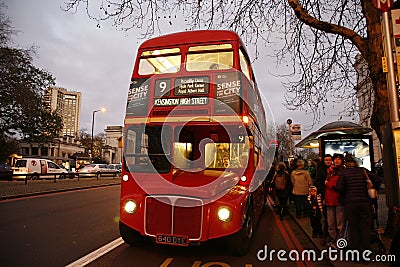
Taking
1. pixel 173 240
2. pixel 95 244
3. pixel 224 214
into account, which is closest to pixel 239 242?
pixel 224 214

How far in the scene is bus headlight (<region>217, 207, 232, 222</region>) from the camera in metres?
5.45

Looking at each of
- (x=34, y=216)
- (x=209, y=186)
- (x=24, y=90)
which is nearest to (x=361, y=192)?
(x=209, y=186)

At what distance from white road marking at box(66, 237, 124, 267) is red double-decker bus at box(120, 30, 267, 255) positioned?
47 cm

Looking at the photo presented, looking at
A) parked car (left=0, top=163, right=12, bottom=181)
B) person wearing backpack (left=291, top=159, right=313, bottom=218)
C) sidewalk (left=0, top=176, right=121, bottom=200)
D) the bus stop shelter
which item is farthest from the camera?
parked car (left=0, top=163, right=12, bottom=181)

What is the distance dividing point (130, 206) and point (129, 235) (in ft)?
2.58

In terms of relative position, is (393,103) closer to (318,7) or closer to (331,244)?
(331,244)

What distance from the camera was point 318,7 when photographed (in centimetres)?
864

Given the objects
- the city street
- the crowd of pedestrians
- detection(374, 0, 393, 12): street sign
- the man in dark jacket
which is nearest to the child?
the crowd of pedestrians

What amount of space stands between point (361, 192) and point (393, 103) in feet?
5.19

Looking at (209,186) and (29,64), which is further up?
(29,64)

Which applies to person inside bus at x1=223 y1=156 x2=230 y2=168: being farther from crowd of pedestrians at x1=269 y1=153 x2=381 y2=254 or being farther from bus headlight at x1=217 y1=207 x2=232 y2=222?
crowd of pedestrians at x1=269 y1=153 x2=381 y2=254

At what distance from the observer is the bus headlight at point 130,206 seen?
5814mm

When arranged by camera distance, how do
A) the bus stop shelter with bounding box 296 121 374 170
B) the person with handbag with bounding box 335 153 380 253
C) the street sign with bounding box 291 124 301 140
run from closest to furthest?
the person with handbag with bounding box 335 153 380 253 < the bus stop shelter with bounding box 296 121 374 170 < the street sign with bounding box 291 124 301 140

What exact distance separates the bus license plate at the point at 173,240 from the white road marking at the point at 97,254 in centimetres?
119
